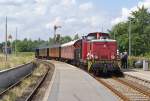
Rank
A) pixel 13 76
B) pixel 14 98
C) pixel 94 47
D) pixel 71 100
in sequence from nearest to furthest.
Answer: pixel 71 100, pixel 14 98, pixel 13 76, pixel 94 47

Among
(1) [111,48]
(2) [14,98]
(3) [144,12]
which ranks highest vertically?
(3) [144,12]

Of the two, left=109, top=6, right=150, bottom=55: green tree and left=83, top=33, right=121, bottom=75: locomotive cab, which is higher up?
left=109, top=6, right=150, bottom=55: green tree

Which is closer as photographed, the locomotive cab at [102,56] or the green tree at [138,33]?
the locomotive cab at [102,56]

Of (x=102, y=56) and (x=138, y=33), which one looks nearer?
(x=102, y=56)

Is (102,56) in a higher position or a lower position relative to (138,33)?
lower

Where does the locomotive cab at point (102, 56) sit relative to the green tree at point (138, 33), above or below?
below

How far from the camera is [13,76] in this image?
2830cm

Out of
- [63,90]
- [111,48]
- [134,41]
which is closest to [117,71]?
[111,48]

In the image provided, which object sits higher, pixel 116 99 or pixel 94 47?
pixel 94 47

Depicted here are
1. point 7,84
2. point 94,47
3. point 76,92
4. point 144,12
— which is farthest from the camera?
point 144,12

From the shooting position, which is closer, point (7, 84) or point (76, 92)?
point (76, 92)

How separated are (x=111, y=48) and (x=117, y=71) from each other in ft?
5.66

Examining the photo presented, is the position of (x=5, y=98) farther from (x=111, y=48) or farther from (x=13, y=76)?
(x=111, y=48)

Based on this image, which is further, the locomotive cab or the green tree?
the green tree
